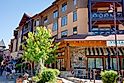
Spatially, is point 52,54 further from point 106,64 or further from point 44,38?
point 106,64

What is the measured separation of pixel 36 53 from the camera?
35.0 meters

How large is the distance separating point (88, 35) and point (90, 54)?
8.33ft

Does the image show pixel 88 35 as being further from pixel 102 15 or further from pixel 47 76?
pixel 47 76

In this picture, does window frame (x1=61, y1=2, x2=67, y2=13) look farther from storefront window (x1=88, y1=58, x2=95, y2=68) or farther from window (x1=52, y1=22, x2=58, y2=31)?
storefront window (x1=88, y1=58, x2=95, y2=68)

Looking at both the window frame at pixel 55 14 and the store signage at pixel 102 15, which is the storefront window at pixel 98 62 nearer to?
the store signage at pixel 102 15

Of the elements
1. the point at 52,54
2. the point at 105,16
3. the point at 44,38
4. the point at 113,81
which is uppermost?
the point at 105,16

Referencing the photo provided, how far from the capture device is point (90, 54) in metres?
32.5

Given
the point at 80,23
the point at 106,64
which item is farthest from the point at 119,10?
the point at 106,64

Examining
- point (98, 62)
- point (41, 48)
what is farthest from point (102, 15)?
point (41, 48)

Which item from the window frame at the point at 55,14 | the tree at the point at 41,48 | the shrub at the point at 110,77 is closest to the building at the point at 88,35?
the window frame at the point at 55,14

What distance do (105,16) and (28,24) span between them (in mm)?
25718

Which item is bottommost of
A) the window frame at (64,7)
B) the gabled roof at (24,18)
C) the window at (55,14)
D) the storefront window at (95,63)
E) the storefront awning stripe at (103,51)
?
the storefront window at (95,63)

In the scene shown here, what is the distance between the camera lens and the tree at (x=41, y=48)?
3491 centimetres

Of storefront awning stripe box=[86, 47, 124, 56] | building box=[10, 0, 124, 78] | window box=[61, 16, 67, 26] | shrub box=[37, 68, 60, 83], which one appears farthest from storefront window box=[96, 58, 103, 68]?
shrub box=[37, 68, 60, 83]
